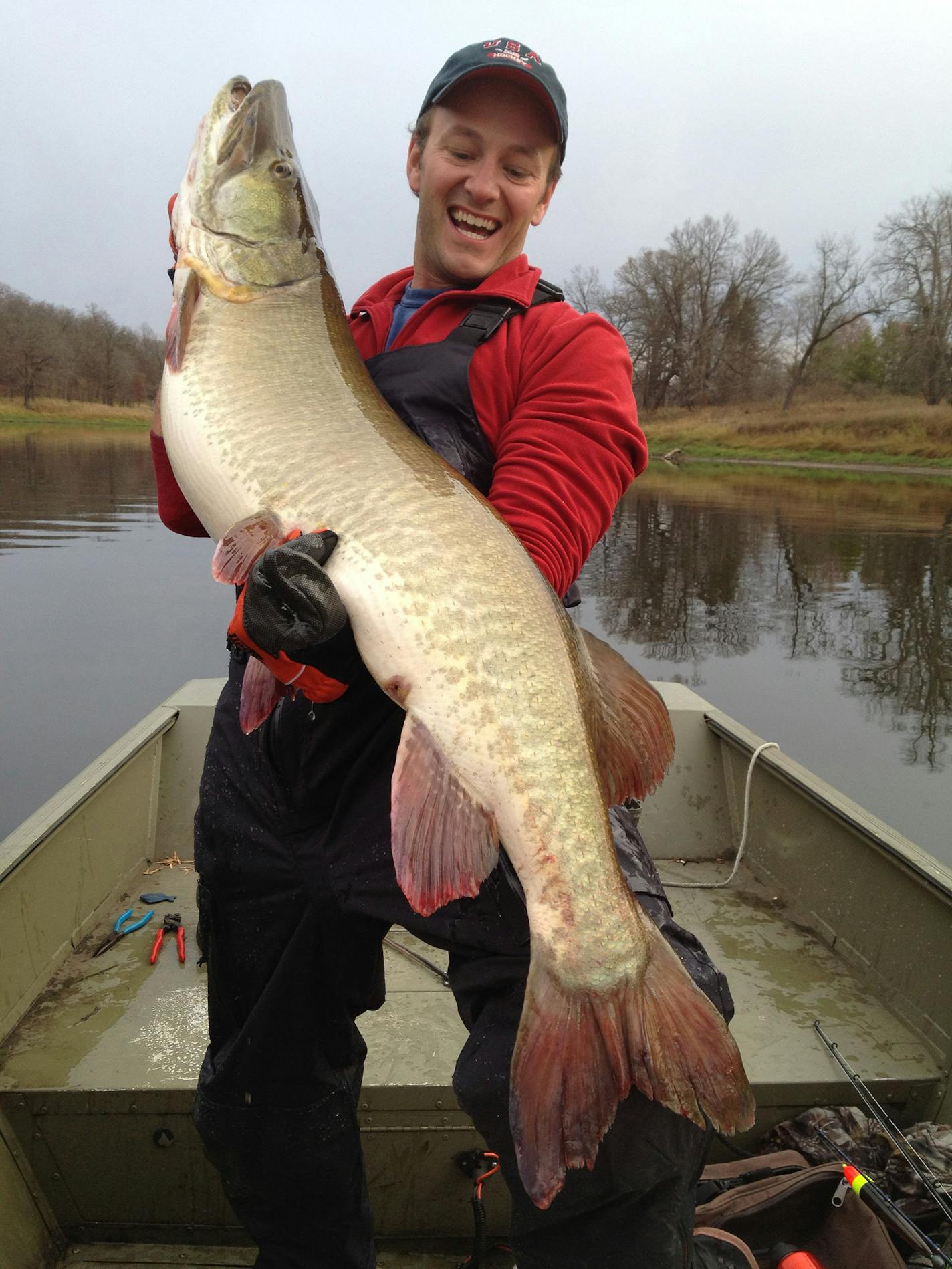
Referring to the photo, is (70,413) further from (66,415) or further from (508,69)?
(508,69)

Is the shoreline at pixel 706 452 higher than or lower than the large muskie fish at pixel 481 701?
higher

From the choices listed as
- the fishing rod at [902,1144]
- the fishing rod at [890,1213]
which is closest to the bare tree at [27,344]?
the fishing rod at [902,1144]

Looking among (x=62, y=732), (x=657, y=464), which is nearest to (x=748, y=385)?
(x=657, y=464)

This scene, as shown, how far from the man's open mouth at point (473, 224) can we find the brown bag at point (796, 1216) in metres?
2.45

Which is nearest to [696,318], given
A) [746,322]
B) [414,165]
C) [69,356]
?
[746,322]

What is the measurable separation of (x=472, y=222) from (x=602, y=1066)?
1822 millimetres

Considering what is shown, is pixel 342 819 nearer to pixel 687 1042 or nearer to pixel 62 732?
pixel 687 1042

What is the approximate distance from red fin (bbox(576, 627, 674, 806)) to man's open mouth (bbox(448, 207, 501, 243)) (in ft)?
3.46

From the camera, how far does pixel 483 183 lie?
2.05 meters

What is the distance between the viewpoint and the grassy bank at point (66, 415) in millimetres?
45875

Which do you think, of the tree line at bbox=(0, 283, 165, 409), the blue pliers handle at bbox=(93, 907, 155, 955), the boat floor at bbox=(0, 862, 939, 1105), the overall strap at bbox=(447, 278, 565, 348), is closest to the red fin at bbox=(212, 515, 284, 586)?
the overall strap at bbox=(447, 278, 565, 348)

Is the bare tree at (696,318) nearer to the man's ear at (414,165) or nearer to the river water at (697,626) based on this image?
the river water at (697,626)

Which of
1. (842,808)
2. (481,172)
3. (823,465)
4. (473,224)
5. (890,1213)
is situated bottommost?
(890,1213)

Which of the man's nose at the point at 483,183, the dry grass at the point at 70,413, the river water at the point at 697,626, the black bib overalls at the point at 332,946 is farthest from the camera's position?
the dry grass at the point at 70,413
